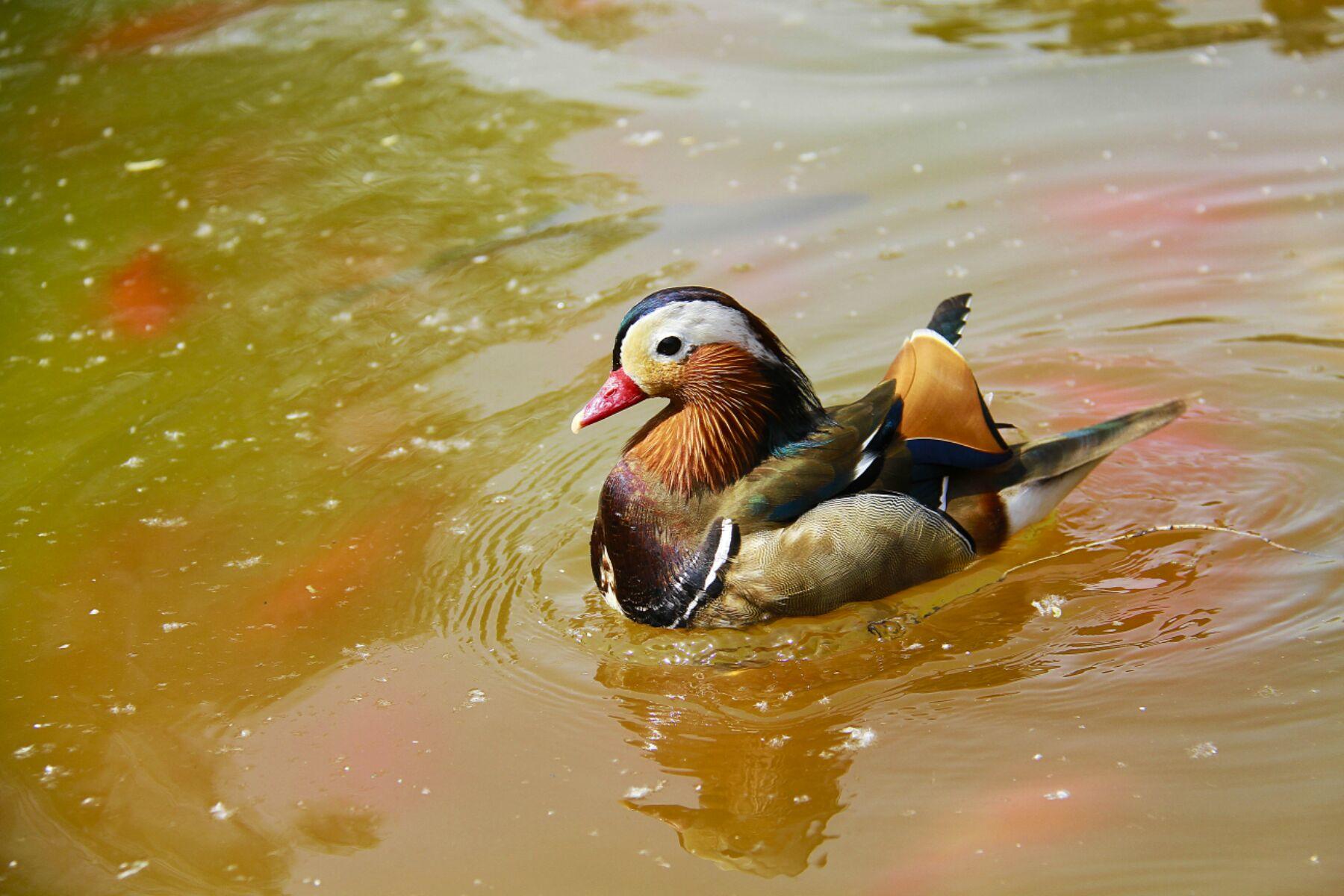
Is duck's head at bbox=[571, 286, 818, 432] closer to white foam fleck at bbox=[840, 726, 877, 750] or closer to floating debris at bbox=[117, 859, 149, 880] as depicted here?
white foam fleck at bbox=[840, 726, 877, 750]

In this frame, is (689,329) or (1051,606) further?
(1051,606)

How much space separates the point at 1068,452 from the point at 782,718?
4.36ft

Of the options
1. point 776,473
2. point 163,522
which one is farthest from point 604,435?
point 163,522

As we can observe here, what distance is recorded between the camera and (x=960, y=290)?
5.86 metres

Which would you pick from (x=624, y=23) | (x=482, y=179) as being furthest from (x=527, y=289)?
(x=624, y=23)

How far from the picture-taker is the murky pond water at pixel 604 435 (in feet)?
11.6

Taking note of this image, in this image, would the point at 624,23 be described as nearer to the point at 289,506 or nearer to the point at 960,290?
the point at 960,290

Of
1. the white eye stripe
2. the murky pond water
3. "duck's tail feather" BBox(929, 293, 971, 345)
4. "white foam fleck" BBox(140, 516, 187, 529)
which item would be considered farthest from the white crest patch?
"white foam fleck" BBox(140, 516, 187, 529)

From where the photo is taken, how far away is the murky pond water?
3.52 m

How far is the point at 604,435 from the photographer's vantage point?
5297mm

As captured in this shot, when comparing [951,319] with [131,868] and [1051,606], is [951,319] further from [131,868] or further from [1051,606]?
[131,868]

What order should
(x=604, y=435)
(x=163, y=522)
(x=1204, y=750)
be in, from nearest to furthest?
(x=1204, y=750) → (x=163, y=522) → (x=604, y=435)

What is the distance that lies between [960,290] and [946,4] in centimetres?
322

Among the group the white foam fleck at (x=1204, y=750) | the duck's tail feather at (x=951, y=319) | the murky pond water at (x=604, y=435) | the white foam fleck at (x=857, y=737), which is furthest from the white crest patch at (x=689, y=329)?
the white foam fleck at (x=1204, y=750)
